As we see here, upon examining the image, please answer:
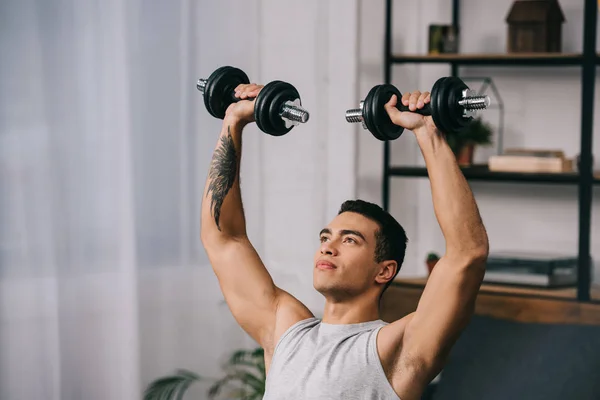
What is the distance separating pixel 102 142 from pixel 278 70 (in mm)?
840

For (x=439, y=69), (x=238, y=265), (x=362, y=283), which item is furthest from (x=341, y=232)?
(x=439, y=69)

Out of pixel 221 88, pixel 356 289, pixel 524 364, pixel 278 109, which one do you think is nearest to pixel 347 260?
pixel 356 289

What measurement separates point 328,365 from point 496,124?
207cm

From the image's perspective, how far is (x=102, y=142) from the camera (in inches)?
112

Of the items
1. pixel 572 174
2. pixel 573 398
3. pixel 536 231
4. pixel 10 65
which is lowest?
pixel 573 398

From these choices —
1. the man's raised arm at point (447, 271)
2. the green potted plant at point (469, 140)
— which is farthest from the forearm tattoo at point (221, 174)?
the green potted plant at point (469, 140)

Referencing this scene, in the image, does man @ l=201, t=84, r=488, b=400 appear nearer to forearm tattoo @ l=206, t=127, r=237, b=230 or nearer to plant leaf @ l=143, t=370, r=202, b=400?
forearm tattoo @ l=206, t=127, r=237, b=230

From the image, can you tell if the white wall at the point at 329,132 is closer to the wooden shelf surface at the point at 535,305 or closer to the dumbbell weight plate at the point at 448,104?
the wooden shelf surface at the point at 535,305

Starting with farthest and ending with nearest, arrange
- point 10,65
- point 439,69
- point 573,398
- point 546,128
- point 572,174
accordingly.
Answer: point 439,69 → point 546,128 → point 572,174 → point 10,65 → point 573,398

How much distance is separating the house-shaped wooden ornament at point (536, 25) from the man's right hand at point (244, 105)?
1.62 metres

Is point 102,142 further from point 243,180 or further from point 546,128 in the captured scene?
point 546,128

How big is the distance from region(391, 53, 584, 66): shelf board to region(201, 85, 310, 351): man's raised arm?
1.55 meters

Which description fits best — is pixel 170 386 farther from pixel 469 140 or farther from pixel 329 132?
pixel 469 140

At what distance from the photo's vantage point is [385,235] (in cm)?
173
